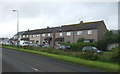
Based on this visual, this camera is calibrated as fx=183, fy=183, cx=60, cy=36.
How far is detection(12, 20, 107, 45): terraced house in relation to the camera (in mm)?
54031

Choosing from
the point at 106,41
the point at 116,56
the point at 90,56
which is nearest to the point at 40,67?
the point at 116,56

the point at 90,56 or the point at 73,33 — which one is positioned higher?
the point at 73,33

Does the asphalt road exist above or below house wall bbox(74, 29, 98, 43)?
below

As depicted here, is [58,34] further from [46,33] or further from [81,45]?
[81,45]

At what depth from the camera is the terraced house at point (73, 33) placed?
54.0 m

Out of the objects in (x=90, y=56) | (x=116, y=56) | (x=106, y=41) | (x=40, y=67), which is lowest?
(x=40, y=67)

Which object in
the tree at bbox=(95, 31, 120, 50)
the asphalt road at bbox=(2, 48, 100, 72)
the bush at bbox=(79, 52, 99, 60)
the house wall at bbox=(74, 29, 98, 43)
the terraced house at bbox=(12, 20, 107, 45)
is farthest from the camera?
the terraced house at bbox=(12, 20, 107, 45)

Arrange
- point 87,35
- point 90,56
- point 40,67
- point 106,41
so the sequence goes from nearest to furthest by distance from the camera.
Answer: point 40,67 → point 90,56 → point 106,41 → point 87,35

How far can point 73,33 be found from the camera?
6075 cm

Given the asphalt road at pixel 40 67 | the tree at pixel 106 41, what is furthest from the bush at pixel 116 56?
the tree at pixel 106 41

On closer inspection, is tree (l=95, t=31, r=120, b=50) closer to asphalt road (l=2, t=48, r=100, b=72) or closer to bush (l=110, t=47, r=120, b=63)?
bush (l=110, t=47, r=120, b=63)

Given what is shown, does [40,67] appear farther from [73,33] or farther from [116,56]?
[73,33]

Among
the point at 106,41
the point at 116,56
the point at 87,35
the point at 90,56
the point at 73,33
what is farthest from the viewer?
the point at 73,33

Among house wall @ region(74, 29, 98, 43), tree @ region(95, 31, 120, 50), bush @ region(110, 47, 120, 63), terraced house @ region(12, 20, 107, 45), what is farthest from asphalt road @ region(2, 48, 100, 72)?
terraced house @ region(12, 20, 107, 45)
